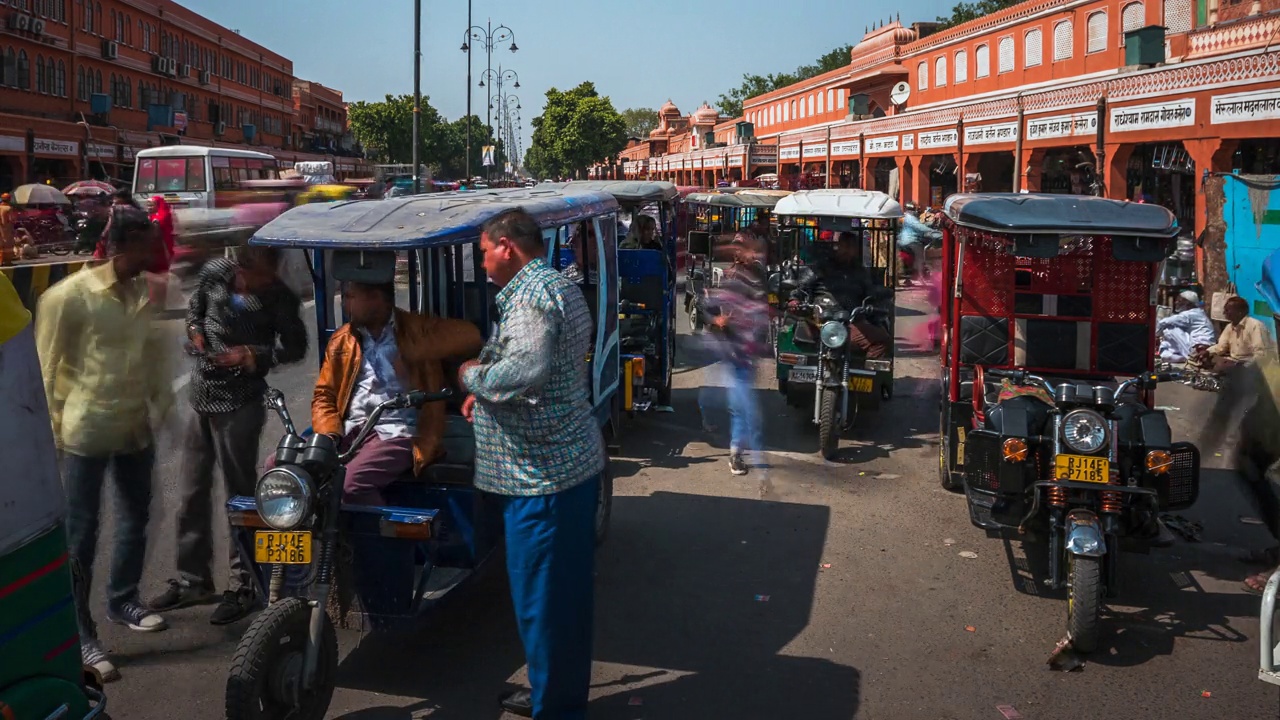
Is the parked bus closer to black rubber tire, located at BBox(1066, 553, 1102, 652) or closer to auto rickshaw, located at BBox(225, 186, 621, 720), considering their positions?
auto rickshaw, located at BBox(225, 186, 621, 720)

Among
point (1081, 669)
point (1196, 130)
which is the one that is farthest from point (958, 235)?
point (1196, 130)

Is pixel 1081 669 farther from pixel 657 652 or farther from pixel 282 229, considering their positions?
pixel 282 229

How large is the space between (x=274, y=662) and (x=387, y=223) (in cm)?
191

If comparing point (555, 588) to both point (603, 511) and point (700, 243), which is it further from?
point (700, 243)

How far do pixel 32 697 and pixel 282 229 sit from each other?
234cm

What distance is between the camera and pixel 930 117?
89.1 feet

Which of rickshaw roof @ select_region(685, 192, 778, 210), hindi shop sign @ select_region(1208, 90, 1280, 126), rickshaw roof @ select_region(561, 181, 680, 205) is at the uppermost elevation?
hindi shop sign @ select_region(1208, 90, 1280, 126)

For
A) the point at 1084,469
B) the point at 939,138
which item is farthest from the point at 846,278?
the point at 939,138

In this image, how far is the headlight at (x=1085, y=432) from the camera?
5.21 m

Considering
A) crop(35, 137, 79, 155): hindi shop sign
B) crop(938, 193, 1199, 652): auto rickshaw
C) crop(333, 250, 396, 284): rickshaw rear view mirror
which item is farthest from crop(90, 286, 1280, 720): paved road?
crop(35, 137, 79, 155): hindi shop sign

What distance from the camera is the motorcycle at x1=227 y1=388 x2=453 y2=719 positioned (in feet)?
12.6

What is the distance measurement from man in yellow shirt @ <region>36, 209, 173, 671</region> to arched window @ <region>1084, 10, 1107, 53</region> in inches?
1118

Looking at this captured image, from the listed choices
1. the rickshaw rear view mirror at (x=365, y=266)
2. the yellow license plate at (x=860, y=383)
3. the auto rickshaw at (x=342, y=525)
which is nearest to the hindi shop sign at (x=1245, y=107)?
the yellow license plate at (x=860, y=383)

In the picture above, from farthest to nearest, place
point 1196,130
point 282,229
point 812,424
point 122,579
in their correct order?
1. point 1196,130
2. point 812,424
3. point 122,579
4. point 282,229
